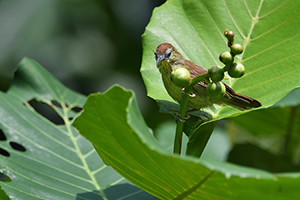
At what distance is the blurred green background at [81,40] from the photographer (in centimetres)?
430

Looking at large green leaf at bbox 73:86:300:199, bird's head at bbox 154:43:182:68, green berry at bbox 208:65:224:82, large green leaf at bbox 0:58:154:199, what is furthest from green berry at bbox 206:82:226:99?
large green leaf at bbox 0:58:154:199

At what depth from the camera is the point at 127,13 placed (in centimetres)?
529

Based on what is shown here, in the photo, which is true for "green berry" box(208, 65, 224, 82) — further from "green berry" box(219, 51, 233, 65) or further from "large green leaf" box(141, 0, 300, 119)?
"large green leaf" box(141, 0, 300, 119)

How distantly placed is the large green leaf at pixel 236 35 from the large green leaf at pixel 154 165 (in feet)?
1.17

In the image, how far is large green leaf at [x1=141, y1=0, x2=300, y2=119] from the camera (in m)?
1.22

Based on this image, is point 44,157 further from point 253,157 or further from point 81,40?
point 81,40

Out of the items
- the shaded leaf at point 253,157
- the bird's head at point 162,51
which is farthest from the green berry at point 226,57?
the shaded leaf at point 253,157

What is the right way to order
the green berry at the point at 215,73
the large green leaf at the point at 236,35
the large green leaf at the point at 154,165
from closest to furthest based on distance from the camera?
the large green leaf at the point at 154,165, the green berry at the point at 215,73, the large green leaf at the point at 236,35

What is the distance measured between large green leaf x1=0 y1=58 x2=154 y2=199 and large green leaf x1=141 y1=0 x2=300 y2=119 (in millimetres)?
→ 460

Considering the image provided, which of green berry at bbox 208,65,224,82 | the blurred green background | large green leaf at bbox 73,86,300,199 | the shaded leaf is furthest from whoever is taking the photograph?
the blurred green background

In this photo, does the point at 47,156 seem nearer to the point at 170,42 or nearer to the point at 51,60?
the point at 170,42

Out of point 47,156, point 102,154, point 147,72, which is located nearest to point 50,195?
point 47,156

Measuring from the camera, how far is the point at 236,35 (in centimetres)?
135

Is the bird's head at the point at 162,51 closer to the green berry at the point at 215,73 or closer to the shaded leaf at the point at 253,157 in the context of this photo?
the green berry at the point at 215,73
